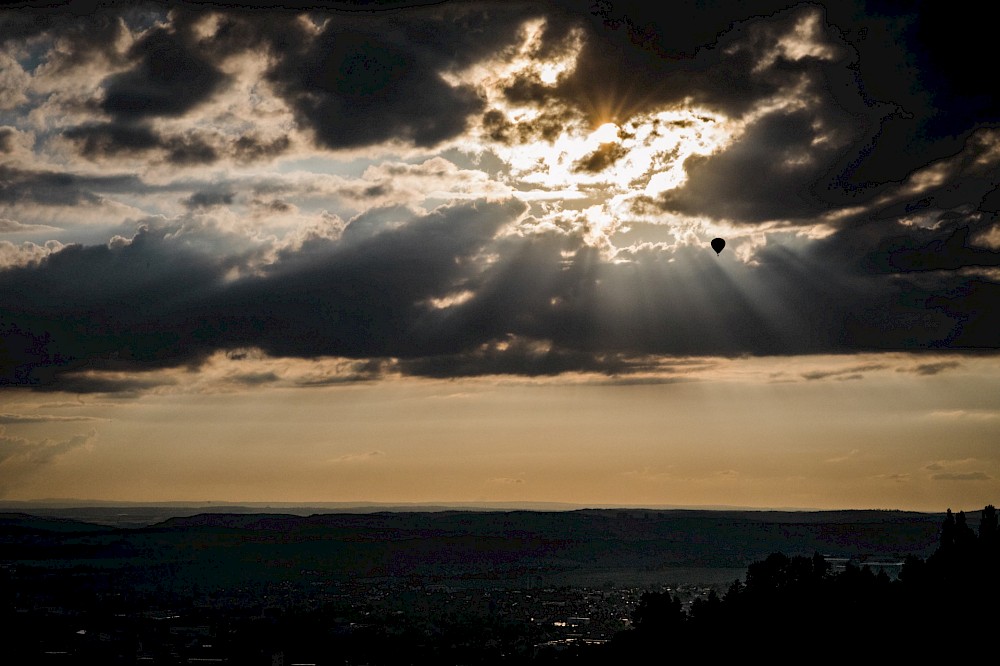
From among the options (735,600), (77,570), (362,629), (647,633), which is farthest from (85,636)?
(77,570)

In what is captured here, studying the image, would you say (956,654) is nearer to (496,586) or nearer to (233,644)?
(233,644)

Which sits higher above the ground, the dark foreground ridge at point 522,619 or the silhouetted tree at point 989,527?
the silhouetted tree at point 989,527

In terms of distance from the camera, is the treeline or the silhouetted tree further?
the silhouetted tree

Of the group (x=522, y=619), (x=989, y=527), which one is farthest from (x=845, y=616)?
(x=522, y=619)

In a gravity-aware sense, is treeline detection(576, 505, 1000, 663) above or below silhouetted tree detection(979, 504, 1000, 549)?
below

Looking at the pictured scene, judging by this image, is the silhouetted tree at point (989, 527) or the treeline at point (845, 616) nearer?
the treeline at point (845, 616)

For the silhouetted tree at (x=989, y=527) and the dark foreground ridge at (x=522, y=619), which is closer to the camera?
the dark foreground ridge at (x=522, y=619)

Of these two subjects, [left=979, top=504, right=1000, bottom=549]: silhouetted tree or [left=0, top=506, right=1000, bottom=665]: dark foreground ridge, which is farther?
[left=979, top=504, right=1000, bottom=549]: silhouetted tree

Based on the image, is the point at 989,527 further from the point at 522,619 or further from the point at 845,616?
the point at 522,619
